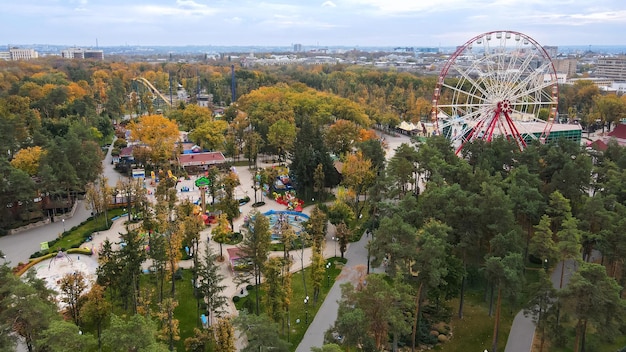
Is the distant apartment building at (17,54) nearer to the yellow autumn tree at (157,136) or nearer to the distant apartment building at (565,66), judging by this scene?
the yellow autumn tree at (157,136)

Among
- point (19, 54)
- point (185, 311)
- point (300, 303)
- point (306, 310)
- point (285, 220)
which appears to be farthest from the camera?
point (19, 54)

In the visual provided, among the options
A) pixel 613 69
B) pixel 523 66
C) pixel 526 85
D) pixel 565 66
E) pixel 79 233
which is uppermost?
pixel 565 66

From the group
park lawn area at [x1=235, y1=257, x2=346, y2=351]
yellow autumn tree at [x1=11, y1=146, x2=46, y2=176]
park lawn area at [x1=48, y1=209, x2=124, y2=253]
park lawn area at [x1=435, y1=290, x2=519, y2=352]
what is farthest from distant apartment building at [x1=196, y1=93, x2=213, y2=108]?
park lawn area at [x1=435, y1=290, x2=519, y2=352]

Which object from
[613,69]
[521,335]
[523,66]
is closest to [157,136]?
[523,66]

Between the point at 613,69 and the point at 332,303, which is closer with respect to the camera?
the point at 332,303

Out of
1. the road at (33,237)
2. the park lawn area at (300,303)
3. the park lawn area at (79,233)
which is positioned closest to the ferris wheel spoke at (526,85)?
the park lawn area at (300,303)

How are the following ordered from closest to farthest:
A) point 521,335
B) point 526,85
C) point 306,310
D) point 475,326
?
point 521,335, point 475,326, point 306,310, point 526,85

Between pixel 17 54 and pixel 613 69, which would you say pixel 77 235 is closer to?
pixel 613 69
